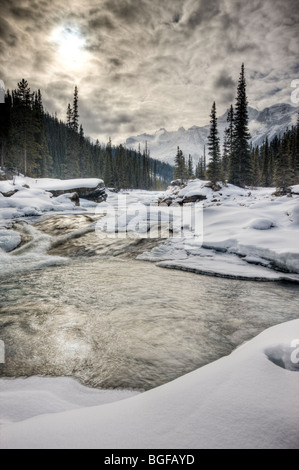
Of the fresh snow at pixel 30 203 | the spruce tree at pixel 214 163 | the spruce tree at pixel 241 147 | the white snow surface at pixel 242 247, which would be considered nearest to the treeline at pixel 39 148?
the fresh snow at pixel 30 203

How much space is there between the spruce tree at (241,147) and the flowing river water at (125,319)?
2664 centimetres

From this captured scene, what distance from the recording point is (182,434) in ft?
3.91

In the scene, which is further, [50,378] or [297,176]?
[297,176]

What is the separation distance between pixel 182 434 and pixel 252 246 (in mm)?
5671

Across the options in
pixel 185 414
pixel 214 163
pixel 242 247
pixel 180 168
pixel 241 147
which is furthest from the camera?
pixel 180 168

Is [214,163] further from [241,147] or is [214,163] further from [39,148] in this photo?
[39,148]

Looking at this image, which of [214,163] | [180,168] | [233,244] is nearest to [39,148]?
[180,168]

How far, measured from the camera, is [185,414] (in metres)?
1.35

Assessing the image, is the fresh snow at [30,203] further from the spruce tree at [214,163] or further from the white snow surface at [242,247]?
the spruce tree at [214,163]

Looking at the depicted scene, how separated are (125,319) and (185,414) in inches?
82.7

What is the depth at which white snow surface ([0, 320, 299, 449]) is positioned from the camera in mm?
1156

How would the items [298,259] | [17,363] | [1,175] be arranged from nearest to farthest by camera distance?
[17,363], [298,259], [1,175]

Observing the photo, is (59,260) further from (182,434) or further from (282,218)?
(282,218)

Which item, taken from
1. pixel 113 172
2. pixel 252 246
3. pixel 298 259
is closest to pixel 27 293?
pixel 252 246
